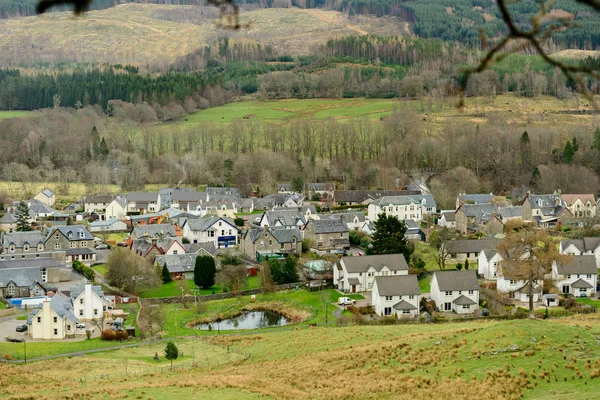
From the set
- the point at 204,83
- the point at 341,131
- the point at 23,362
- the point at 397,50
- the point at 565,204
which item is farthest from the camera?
the point at 397,50

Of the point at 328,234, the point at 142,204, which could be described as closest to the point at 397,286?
the point at 328,234

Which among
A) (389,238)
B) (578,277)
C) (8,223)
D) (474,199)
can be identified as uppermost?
(389,238)

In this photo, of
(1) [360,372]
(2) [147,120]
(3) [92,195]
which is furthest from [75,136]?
(1) [360,372]

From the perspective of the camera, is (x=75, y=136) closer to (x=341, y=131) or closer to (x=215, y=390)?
(x=341, y=131)

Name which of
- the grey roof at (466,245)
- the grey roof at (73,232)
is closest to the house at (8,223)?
the grey roof at (73,232)

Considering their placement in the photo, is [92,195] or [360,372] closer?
[360,372]

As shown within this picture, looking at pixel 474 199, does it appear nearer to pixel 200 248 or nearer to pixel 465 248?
pixel 465 248

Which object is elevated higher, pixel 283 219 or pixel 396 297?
pixel 396 297

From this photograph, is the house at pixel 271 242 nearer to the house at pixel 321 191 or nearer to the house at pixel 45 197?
the house at pixel 321 191
